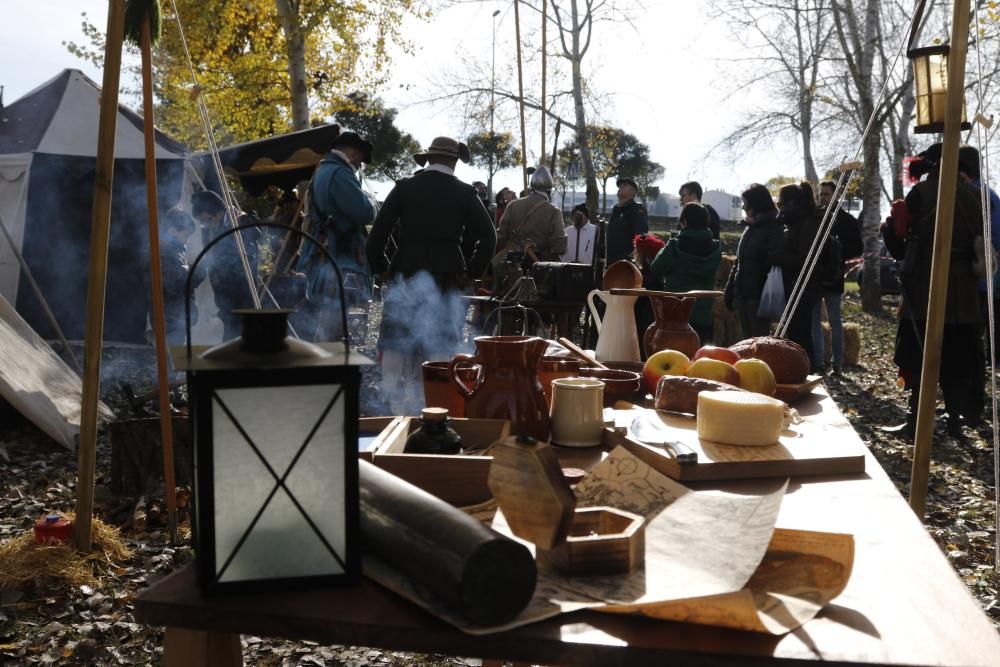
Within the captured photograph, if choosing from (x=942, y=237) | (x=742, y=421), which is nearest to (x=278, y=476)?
(x=742, y=421)

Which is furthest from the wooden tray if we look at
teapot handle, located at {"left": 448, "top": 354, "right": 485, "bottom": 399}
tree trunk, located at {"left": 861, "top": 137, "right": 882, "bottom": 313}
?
tree trunk, located at {"left": 861, "top": 137, "right": 882, "bottom": 313}

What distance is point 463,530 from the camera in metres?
0.82

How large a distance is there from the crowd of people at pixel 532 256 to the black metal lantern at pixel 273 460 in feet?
9.48

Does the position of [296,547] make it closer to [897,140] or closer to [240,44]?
[897,140]

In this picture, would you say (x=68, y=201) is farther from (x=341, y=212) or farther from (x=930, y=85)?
(x=930, y=85)

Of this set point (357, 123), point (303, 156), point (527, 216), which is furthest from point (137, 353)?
point (357, 123)

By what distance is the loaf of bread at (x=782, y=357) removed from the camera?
7.25 ft

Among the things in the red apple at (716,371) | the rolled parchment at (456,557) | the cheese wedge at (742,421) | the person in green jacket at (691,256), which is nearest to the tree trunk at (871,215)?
the person in green jacket at (691,256)

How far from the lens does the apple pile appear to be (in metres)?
1.92

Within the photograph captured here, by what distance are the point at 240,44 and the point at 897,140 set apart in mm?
15654

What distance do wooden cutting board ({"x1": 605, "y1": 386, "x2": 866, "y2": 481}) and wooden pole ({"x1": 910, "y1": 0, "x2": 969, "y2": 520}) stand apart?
69 cm

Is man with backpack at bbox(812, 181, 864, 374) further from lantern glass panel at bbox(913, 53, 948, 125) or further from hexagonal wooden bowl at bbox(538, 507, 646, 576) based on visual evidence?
hexagonal wooden bowl at bbox(538, 507, 646, 576)

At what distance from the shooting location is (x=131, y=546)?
10.8 ft

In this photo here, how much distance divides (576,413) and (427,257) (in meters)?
3.28
